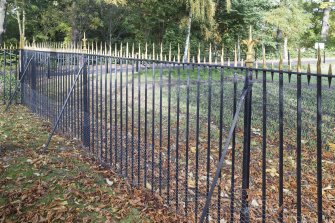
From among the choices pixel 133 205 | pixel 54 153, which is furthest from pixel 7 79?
pixel 133 205

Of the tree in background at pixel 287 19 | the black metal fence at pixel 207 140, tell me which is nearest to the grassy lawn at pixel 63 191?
the black metal fence at pixel 207 140

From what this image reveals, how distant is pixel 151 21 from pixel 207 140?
23.4 metres

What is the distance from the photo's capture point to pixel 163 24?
1064 inches

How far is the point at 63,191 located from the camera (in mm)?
4266

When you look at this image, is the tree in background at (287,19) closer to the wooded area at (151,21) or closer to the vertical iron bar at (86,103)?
the wooded area at (151,21)

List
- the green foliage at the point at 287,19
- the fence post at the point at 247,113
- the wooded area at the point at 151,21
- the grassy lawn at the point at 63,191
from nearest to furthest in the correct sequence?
the fence post at the point at 247,113 < the grassy lawn at the point at 63,191 < the wooded area at the point at 151,21 < the green foliage at the point at 287,19

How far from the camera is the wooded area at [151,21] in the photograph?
2403cm

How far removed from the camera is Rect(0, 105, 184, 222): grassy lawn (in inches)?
148

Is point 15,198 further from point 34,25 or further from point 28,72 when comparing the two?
point 34,25

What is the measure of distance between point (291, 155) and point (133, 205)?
12.9 ft

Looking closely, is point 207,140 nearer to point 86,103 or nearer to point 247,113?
point 247,113

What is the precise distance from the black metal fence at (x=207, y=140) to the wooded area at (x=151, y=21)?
48.9 ft

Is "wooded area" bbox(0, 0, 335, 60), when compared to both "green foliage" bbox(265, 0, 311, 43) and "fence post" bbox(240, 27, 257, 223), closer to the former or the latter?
"green foliage" bbox(265, 0, 311, 43)

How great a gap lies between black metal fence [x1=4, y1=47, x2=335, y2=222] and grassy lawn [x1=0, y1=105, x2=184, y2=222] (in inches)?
10.3
